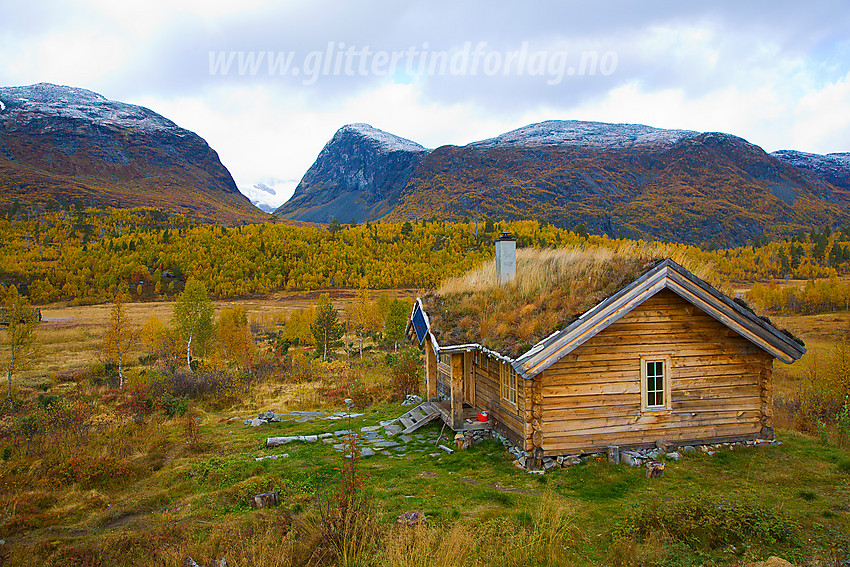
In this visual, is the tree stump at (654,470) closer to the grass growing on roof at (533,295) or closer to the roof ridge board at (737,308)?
the grass growing on roof at (533,295)

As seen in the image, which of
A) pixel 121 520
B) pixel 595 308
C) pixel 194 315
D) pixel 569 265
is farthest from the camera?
pixel 194 315

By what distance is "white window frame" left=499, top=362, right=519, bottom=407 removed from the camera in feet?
38.1

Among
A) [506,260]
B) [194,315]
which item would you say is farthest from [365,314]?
[506,260]

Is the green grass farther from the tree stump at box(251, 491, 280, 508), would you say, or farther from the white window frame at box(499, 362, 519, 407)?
the white window frame at box(499, 362, 519, 407)

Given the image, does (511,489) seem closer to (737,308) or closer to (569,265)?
(737,308)

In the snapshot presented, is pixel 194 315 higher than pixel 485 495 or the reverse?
higher

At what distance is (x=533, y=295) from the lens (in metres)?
13.0

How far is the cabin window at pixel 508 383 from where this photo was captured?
38.4 ft

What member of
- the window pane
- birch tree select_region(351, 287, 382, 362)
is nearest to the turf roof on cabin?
the window pane

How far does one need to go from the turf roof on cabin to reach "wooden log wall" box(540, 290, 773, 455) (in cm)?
84

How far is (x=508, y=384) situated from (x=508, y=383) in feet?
0.09

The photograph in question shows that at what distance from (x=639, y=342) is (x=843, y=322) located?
A: 6043 cm

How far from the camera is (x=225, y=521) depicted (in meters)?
8.16

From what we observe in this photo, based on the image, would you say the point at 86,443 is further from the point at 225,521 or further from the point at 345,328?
the point at 345,328
